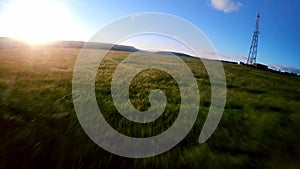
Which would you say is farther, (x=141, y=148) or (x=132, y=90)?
(x=132, y=90)

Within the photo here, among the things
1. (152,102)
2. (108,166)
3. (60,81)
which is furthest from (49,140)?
(60,81)

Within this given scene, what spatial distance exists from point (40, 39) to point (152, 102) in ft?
274

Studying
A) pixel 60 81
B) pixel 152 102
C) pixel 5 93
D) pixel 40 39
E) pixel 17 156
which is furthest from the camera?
pixel 40 39

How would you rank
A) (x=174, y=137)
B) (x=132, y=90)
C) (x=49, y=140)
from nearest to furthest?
(x=49, y=140) < (x=174, y=137) < (x=132, y=90)

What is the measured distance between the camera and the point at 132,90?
13492mm

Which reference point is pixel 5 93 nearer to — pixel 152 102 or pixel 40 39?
pixel 152 102

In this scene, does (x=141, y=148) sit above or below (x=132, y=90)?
below

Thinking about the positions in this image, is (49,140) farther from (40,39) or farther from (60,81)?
(40,39)

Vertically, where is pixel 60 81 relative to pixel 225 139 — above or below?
above

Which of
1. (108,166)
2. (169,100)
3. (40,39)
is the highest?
(40,39)

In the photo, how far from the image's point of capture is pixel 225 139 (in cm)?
793

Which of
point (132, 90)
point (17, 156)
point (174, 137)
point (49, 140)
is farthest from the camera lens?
point (132, 90)

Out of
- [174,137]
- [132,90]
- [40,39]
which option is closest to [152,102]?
[132,90]

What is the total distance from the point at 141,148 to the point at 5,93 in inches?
366
